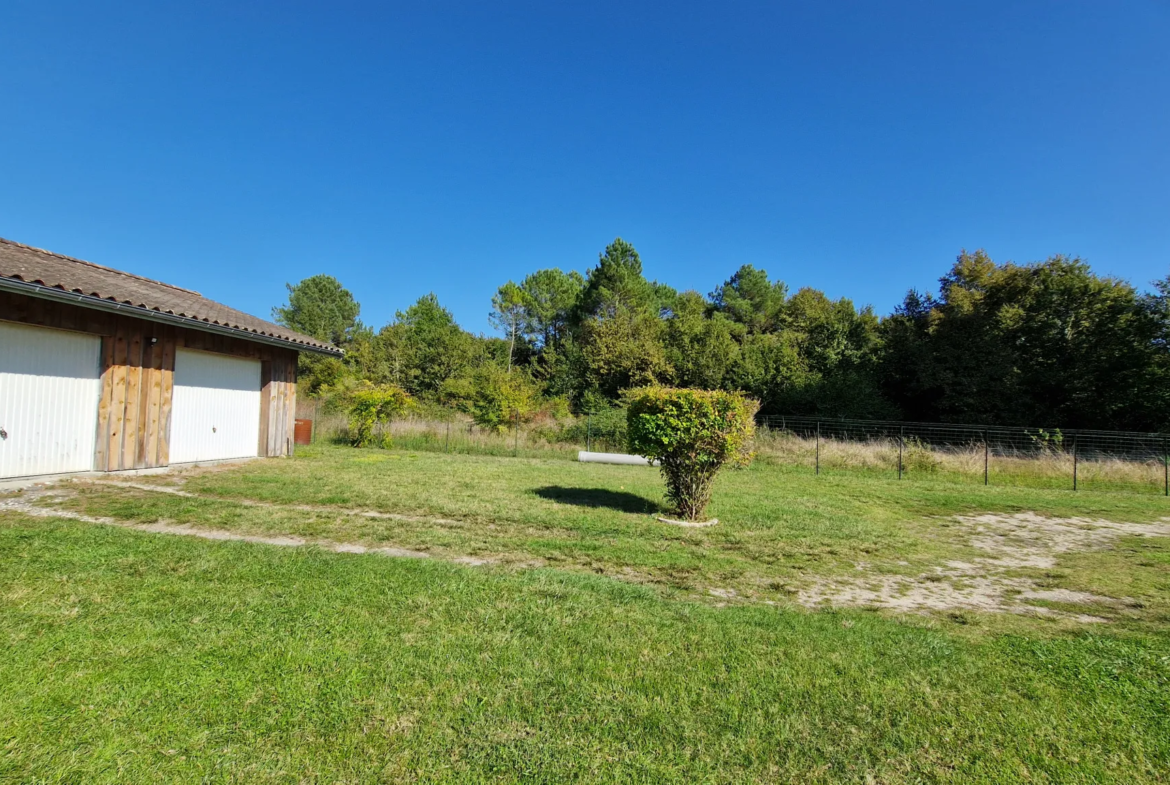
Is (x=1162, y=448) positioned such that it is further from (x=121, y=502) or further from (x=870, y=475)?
(x=121, y=502)

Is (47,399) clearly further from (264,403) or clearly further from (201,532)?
(201,532)

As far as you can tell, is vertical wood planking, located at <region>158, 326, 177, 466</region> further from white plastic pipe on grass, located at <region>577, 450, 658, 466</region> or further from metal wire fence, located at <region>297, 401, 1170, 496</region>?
white plastic pipe on grass, located at <region>577, 450, 658, 466</region>

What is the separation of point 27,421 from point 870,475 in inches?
658

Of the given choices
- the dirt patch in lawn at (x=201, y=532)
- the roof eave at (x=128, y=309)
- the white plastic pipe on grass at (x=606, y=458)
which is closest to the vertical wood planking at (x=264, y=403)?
the roof eave at (x=128, y=309)

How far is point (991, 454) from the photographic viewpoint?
49.3 feet

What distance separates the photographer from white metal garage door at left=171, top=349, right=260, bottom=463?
32.3 feet

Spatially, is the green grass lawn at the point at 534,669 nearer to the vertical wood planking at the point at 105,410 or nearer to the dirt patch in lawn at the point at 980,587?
the dirt patch in lawn at the point at 980,587

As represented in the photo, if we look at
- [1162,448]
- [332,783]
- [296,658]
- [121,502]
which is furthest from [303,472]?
[1162,448]

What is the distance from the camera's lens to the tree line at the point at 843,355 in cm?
1952

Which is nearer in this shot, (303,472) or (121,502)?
(121,502)

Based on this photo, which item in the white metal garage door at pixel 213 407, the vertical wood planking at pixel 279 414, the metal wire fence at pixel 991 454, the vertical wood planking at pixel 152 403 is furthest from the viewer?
the metal wire fence at pixel 991 454

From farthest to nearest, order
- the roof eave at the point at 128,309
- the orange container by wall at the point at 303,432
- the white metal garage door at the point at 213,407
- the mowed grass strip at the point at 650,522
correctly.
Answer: the orange container by wall at the point at 303,432 → the white metal garage door at the point at 213,407 → the roof eave at the point at 128,309 → the mowed grass strip at the point at 650,522

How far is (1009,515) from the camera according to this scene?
8.89m

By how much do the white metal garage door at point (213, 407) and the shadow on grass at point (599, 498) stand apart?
6.70 m
